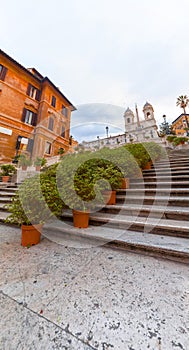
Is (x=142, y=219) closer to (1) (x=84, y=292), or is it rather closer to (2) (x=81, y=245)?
(2) (x=81, y=245)

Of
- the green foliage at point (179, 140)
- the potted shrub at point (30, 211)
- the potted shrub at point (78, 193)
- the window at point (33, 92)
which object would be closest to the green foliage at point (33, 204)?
the potted shrub at point (30, 211)

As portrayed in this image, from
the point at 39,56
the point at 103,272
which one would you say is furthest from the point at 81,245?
the point at 39,56

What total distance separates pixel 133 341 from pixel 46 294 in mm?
658

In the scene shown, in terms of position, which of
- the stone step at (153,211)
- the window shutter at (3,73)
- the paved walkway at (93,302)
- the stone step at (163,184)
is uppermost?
the window shutter at (3,73)

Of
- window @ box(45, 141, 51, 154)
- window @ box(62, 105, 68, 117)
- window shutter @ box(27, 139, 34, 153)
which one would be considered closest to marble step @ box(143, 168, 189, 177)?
window shutter @ box(27, 139, 34, 153)

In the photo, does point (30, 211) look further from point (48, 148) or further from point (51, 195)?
point (48, 148)

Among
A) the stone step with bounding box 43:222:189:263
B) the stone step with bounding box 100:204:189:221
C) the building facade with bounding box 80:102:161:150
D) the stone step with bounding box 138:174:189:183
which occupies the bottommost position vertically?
the stone step with bounding box 43:222:189:263

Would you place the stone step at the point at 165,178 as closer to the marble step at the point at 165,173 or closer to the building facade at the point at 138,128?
the marble step at the point at 165,173

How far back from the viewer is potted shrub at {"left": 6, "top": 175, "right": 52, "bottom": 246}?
1617 millimetres

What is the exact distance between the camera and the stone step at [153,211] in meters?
1.84

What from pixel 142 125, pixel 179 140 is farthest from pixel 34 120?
pixel 142 125

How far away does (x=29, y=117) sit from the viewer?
38.6 ft

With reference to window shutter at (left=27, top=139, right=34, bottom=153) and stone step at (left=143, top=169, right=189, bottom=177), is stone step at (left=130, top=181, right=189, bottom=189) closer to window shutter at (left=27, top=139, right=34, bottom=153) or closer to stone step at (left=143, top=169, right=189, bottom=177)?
stone step at (left=143, top=169, right=189, bottom=177)

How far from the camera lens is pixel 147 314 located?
Result: 81 cm
